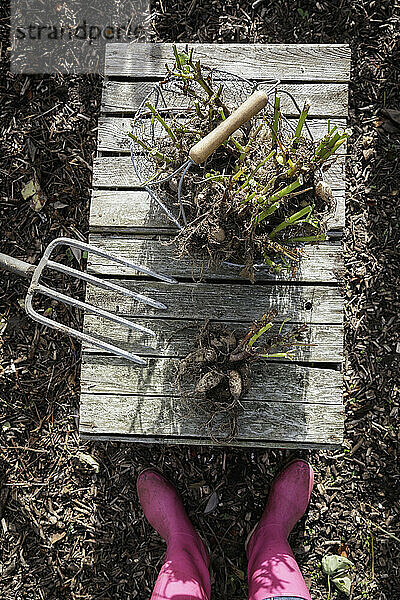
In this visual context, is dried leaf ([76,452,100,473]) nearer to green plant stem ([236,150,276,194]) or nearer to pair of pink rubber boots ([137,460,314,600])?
pair of pink rubber boots ([137,460,314,600])

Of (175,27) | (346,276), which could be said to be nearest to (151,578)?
(346,276)

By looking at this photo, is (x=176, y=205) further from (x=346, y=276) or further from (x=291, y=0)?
(x=291, y=0)

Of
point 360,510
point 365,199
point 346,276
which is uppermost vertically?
point 365,199

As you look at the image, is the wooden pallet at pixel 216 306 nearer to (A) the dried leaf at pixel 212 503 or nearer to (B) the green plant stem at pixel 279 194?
(B) the green plant stem at pixel 279 194

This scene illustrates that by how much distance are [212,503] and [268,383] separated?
77 cm

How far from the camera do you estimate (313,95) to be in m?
1.69

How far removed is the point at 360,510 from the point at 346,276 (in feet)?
3.11

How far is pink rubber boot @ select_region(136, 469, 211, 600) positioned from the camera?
6.00ft

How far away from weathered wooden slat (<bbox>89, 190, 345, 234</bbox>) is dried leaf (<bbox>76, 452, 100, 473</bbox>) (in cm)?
101

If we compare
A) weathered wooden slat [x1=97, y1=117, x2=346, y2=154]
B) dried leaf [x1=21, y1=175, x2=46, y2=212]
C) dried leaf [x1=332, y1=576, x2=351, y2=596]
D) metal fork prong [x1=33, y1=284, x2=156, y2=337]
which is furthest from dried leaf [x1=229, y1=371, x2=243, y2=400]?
dried leaf [x1=21, y1=175, x2=46, y2=212]

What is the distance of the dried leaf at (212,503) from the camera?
2123 mm

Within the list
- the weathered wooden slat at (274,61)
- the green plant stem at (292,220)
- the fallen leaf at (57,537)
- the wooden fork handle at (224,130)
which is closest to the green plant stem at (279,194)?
the green plant stem at (292,220)

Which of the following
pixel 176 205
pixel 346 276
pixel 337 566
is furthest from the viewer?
pixel 346 276

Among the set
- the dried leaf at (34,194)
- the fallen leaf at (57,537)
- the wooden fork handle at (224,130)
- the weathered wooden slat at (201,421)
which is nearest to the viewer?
the wooden fork handle at (224,130)
